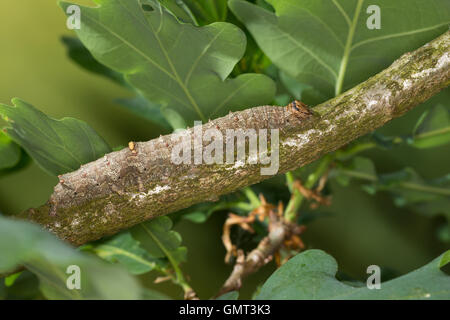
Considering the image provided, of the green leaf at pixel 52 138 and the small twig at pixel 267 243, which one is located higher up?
the green leaf at pixel 52 138

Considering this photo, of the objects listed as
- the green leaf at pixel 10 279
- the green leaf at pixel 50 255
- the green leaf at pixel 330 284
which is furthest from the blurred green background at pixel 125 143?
the green leaf at pixel 50 255

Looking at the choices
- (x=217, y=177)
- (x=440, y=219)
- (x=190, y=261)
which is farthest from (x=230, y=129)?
(x=440, y=219)

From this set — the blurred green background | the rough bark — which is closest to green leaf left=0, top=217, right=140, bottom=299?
the rough bark

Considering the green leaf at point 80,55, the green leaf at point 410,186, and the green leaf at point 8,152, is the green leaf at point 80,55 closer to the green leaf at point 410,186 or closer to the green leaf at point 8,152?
the green leaf at point 8,152
